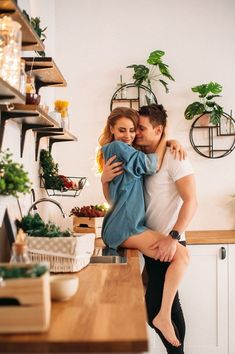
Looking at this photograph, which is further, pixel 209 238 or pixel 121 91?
pixel 121 91

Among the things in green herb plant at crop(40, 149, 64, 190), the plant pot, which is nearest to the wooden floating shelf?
green herb plant at crop(40, 149, 64, 190)

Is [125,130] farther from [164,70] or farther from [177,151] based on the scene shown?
[164,70]

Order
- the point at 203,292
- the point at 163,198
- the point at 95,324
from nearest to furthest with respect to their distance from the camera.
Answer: the point at 95,324, the point at 163,198, the point at 203,292

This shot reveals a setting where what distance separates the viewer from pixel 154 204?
2.58 m

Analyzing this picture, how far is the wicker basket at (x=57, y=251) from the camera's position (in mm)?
1762

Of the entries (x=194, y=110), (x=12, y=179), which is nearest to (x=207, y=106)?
(x=194, y=110)

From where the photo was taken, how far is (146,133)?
105 inches

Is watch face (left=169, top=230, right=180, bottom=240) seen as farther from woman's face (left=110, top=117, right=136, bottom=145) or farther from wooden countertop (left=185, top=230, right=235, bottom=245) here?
wooden countertop (left=185, top=230, right=235, bottom=245)

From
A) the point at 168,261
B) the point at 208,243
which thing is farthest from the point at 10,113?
the point at 208,243

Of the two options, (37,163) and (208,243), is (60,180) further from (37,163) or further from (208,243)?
(208,243)

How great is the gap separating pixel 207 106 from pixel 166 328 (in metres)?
1.97

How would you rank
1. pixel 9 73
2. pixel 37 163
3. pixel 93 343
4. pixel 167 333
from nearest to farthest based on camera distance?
pixel 93 343
pixel 9 73
pixel 167 333
pixel 37 163

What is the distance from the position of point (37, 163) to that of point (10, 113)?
0.88m

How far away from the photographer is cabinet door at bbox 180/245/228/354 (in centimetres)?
335
